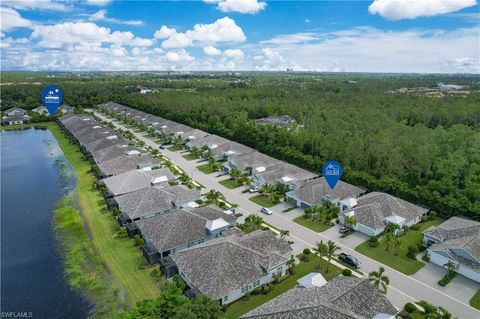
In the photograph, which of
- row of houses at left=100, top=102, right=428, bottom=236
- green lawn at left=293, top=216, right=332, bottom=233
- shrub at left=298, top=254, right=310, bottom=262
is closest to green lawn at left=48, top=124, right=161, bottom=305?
shrub at left=298, top=254, right=310, bottom=262

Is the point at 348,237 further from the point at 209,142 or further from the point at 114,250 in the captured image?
the point at 209,142

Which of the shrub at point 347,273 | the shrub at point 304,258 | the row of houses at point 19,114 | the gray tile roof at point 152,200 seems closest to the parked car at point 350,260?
the shrub at point 347,273

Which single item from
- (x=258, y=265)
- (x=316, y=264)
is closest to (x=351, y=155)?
(x=316, y=264)

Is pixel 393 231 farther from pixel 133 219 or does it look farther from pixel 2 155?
pixel 2 155

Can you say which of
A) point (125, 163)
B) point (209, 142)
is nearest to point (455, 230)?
point (209, 142)

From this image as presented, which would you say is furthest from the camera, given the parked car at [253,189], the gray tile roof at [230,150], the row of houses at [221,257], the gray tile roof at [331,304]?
the gray tile roof at [230,150]

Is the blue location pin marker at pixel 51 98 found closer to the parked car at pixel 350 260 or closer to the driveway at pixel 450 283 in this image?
the parked car at pixel 350 260

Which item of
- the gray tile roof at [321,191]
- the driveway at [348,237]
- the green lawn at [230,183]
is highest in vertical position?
the gray tile roof at [321,191]

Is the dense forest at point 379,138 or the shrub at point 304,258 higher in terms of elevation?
the dense forest at point 379,138
